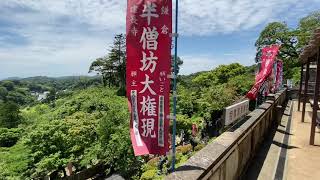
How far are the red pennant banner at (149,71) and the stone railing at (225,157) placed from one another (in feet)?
1.60

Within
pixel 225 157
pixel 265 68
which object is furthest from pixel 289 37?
pixel 225 157

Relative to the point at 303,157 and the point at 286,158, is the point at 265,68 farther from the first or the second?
the point at 286,158

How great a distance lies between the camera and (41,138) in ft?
56.2

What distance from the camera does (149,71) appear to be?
138 inches

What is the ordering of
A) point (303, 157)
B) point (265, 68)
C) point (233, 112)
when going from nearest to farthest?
point (233, 112) → point (303, 157) → point (265, 68)

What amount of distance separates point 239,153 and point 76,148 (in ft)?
48.9

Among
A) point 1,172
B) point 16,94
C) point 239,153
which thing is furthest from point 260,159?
point 16,94

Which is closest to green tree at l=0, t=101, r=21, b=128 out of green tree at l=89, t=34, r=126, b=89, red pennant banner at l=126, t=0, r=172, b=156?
green tree at l=89, t=34, r=126, b=89

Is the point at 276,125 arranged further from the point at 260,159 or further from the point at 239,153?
the point at 239,153

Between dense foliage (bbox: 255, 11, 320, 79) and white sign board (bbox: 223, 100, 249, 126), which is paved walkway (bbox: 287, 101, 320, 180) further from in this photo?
dense foliage (bbox: 255, 11, 320, 79)

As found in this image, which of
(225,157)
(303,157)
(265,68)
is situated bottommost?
(303,157)

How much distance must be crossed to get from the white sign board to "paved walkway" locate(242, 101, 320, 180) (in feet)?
3.26

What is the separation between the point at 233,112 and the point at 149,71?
2868mm

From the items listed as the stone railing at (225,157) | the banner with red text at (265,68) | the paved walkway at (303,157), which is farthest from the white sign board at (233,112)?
the paved walkway at (303,157)
